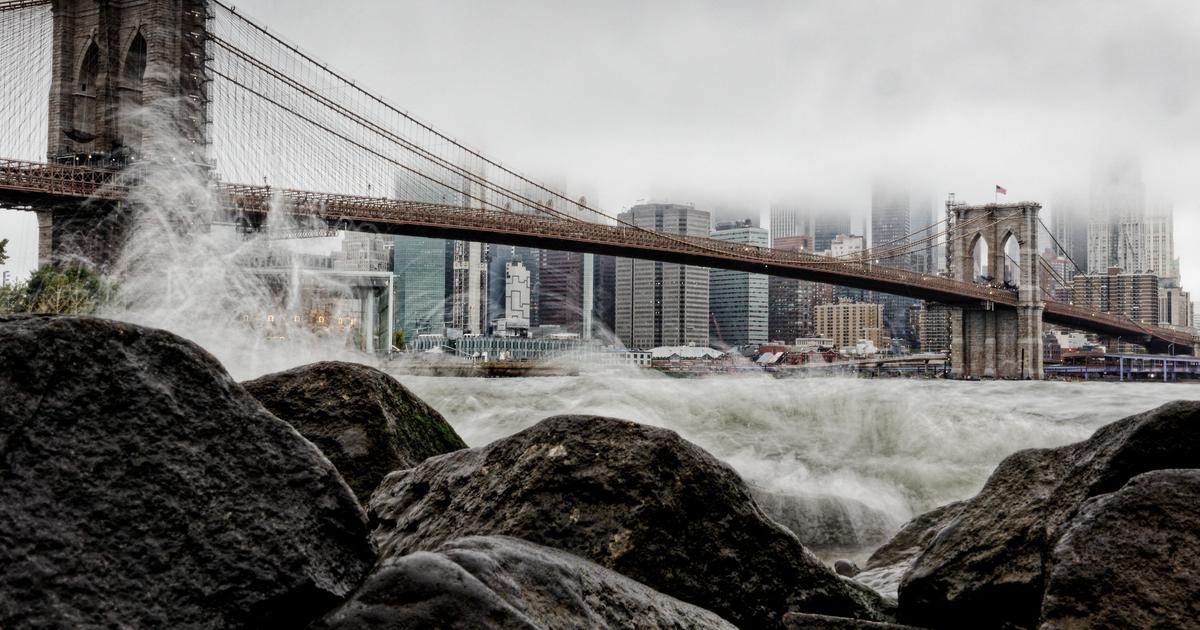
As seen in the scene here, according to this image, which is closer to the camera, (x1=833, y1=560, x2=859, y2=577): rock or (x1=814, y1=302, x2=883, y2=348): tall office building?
(x1=833, y1=560, x2=859, y2=577): rock

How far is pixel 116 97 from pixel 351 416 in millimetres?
30622

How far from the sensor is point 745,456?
11.9 metres

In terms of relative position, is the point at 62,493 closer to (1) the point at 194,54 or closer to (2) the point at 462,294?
(1) the point at 194,54

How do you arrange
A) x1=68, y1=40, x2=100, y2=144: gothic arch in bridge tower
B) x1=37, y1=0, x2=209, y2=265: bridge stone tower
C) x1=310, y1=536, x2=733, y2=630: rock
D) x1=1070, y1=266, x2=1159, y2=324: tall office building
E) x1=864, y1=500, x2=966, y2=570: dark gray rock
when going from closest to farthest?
x1=310, y1=536, x2=733, y2=630: rock < x1=864, y1=500, x2=966, y2=570: dark gray rock < x1=37, y1=0, x2=209, y2=265: bridge stone tower < x1=68, y1=40, x2=100, y2=144: gothic arch in bridge tower < x1=1070, y1=266, x2=1159, y2=324: tall office building

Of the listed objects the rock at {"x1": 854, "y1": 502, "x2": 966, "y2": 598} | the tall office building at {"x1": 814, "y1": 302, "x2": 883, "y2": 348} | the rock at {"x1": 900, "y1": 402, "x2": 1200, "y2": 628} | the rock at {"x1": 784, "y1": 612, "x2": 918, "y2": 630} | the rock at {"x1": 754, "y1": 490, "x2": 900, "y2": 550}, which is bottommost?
the rock at {"x1": 754, "y1": 490, "x2": 900, "y2": 550}

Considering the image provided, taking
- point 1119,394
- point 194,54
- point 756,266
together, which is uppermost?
point 194,54

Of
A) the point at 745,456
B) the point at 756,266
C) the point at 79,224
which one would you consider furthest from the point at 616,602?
the point at 756,266

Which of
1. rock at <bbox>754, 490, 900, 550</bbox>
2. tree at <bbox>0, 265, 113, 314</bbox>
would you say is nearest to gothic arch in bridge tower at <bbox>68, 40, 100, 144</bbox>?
tree at <bbox>0, 265, 113, 314</bbox>

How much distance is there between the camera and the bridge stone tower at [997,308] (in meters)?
47.7

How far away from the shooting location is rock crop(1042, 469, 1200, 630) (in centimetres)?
239

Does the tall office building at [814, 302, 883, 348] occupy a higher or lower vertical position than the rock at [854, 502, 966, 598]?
higher

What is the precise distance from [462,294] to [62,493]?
8835 cm

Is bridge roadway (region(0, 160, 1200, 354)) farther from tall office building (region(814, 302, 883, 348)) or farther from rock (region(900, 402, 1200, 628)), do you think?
tall office building (region(814, 302, 883, 348))

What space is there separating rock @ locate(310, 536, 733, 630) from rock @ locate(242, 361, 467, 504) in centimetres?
193
